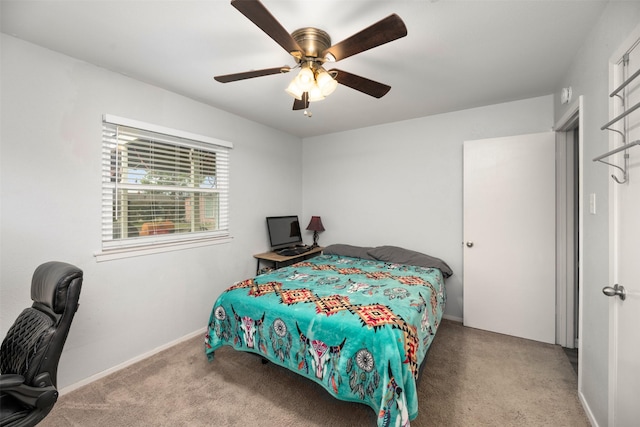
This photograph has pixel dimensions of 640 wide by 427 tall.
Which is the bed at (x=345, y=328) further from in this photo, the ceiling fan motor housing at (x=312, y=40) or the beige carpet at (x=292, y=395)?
the ceiling fan motor housing at (x=312, y=40)

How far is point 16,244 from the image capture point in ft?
5.51

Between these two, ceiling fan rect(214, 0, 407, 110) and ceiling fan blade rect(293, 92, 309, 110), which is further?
ceiling fan blade rect(293, 92, 309, 110)

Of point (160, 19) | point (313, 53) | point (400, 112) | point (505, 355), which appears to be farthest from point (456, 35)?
point (505, 355)

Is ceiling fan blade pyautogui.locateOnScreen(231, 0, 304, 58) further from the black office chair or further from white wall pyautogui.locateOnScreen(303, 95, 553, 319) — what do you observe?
white wall pyautogui.locateOnScreen(303, 95, 553, 319)

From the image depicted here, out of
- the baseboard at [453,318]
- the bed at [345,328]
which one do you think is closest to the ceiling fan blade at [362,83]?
the bed at [345,328]

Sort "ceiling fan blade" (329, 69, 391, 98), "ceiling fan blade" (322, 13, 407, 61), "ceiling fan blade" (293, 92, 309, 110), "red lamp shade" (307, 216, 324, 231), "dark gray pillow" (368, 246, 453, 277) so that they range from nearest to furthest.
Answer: "ceiling fan blade" (322, 13, 407, 61)
"ceiling fan blade" (329, 69, 391, 98)
"ceiling fan blade" (293, 92, 309, 110)
"dark gray pillow" (368, 246, 453, 277)
"red lamp shade" (307, 216, 324, 231)

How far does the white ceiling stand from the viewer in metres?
1.44

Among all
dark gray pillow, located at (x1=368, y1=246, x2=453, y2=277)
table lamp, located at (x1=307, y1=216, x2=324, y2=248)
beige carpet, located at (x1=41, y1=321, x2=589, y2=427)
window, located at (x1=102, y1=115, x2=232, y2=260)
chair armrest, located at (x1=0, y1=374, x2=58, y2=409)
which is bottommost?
beige carpet, located at (x1=41, y1=321, x2=589, y2=427)

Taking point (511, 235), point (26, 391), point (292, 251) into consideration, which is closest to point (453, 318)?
point (511, 235)

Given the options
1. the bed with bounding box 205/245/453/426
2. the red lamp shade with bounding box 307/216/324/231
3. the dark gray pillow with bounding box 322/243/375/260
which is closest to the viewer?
the bed with bounding box 205/245/453/426

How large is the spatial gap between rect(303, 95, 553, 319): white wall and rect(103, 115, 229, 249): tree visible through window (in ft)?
5.36

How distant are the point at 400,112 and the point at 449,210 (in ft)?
4.36

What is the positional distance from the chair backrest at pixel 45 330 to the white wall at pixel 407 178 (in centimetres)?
310

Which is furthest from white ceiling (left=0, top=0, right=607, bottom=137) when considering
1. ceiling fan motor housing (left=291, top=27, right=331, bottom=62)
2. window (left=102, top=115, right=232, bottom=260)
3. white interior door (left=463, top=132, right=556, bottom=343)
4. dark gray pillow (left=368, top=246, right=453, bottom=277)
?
dark gray pillow (left=368, top=246, right=453, bottom=277)
